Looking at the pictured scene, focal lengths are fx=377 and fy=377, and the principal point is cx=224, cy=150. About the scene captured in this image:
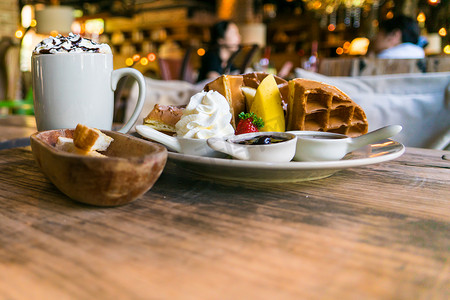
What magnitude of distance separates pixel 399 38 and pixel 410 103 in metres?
2.67

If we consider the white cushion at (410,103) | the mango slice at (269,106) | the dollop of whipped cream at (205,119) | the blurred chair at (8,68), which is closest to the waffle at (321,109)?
the mango slice at (269,106)

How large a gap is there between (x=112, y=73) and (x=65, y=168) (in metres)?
0.40

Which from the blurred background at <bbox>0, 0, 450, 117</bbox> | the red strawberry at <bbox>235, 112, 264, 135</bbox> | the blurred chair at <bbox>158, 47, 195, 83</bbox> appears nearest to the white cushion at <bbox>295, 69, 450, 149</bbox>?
the red strawberry at <bbox>235, 112, 264, 135</bbox>

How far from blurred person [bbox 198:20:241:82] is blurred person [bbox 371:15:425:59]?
60.5 inches

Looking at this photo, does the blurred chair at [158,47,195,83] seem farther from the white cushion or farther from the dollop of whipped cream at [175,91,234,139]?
the dollop of whipped cream at [175,91,234,139]

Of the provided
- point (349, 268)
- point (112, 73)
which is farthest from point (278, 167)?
point (112, 73)

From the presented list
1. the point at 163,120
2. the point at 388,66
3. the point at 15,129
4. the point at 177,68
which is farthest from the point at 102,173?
the point at 177,68

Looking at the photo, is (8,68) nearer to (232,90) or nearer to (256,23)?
(232,90)

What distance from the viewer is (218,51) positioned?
440 cm

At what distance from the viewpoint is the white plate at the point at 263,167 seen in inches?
20.5

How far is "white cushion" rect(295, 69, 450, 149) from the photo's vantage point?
144cm

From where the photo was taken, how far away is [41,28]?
406cm

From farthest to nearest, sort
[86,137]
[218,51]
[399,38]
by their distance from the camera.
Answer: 1. [218,51]
2. [399,38]
3. [86,137]

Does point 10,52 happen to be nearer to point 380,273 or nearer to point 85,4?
point 380,273
